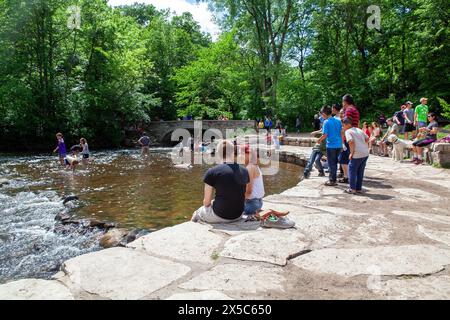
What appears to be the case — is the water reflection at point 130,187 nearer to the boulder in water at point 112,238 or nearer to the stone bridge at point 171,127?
the boulder in water at point 112,238

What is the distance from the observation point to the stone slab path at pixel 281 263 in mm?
2672

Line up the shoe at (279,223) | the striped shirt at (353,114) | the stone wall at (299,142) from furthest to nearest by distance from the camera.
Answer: the stone wall at (299,142) < the striped shirt at (353,114) < the shoe at (279,223)

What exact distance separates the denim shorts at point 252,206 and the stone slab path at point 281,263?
0.30 metres

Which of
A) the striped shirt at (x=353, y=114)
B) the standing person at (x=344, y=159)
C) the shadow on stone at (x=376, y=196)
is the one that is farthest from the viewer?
the standing person at (x=344, y=159)

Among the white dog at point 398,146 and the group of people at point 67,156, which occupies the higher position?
the white dog at point 398,146

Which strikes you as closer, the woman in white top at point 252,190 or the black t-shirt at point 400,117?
the woman in white top at point 252,190

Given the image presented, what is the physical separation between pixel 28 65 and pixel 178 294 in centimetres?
3119

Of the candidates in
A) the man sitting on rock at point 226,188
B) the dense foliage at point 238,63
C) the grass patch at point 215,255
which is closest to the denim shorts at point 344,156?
the man sitting on rock at point 226,188

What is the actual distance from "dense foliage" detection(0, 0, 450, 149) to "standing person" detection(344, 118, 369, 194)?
21221mm

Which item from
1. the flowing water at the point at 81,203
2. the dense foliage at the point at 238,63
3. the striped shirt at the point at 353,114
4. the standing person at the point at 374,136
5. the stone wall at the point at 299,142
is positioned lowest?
the flowing water at the point at 81,203

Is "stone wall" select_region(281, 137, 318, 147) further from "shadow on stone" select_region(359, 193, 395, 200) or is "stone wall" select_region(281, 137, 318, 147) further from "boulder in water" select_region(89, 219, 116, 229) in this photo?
"boulder in water" select_region(89, 219, 116, 229)

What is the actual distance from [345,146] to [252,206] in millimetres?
3576
